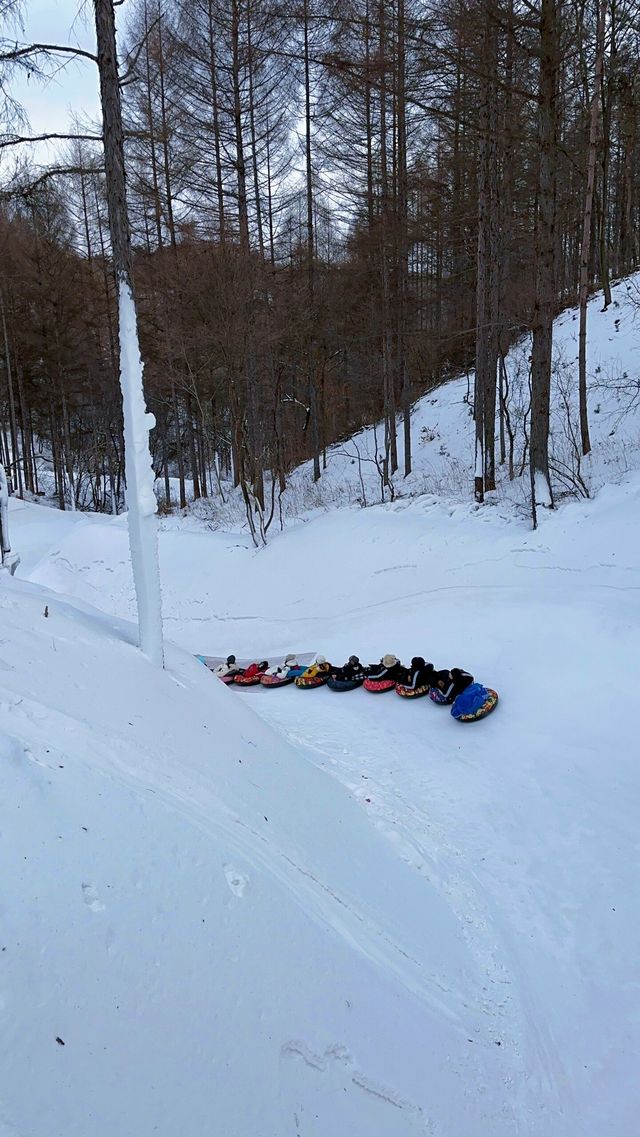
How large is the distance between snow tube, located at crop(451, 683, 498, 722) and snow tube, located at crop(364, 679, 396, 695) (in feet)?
2.58

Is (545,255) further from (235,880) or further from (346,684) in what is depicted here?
(235,880)

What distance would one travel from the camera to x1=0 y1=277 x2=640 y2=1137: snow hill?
1531 millimetres

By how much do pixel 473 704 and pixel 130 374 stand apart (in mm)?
3647

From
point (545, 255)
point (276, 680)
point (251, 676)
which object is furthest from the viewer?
point (545, 255)

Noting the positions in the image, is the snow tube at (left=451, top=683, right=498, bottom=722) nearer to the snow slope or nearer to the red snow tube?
the red snow tube

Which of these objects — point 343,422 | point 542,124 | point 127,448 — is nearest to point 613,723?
point 127,448

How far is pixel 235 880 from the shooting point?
86.6 inches

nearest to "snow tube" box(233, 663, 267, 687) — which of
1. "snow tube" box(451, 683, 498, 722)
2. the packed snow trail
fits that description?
the packed snow trail

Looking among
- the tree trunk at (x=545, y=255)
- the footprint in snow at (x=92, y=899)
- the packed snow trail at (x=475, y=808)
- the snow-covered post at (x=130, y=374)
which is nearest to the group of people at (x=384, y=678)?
the packed snow trail at (x=475, y=808)

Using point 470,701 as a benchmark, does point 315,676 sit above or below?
→ below

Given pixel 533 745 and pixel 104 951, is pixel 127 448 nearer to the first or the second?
pixel 104 951

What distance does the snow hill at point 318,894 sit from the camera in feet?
5.02

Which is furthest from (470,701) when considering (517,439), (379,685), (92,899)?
(517,439)

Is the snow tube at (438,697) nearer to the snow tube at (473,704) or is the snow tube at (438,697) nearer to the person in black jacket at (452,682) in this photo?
the person in black jacket at (452,682)
